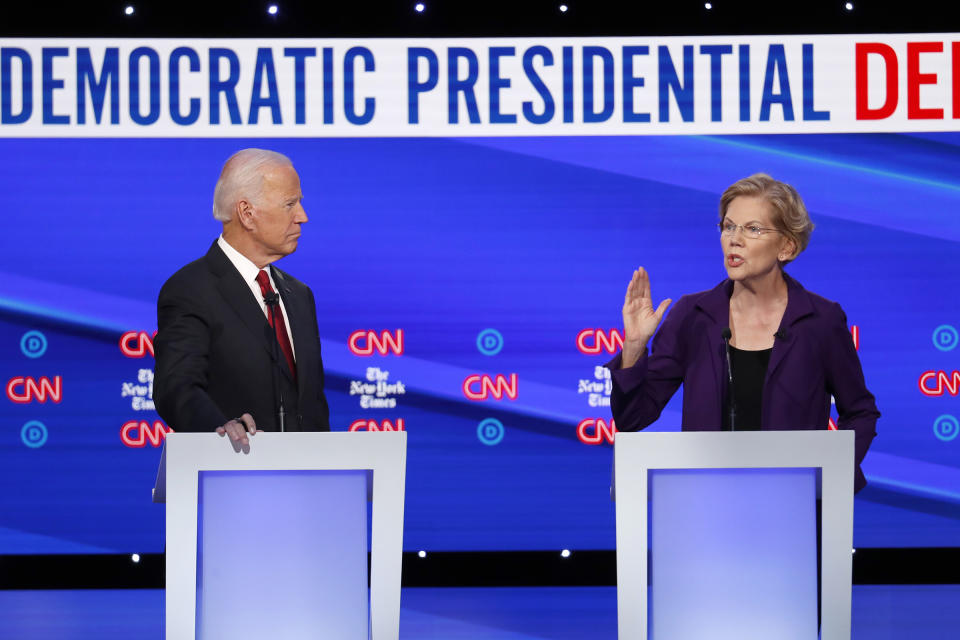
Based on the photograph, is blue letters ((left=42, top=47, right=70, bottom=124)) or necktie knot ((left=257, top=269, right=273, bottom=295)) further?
blue letters ((left=42, top=47, right=70, bottom=124))

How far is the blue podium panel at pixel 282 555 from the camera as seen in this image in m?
2.13

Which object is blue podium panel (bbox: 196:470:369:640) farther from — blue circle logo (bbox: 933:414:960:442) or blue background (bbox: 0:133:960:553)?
blue circle logo (bbox: 933:414:960:442)

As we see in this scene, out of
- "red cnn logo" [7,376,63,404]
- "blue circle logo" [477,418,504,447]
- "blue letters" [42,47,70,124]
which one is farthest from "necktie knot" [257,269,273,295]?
"blue letters" [42,47,70,124]

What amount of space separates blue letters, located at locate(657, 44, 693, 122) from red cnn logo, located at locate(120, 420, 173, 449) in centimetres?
261

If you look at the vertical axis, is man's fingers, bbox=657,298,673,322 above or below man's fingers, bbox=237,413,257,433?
above

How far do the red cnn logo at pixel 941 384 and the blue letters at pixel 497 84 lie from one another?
7.05 ft

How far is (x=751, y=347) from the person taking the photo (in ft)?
9.40

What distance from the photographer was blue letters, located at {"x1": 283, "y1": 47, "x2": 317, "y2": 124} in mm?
5262

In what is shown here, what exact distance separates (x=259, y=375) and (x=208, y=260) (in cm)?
31

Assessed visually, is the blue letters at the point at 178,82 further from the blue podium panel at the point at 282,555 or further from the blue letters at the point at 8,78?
the blue podium panel at the point at 282,555

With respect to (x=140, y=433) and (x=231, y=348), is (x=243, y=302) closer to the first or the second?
(x=231, y=348)

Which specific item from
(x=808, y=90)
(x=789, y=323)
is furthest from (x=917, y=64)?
(x=789, y=323)

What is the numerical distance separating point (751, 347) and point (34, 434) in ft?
11.6

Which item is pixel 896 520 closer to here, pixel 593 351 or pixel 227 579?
pixel 593 351
